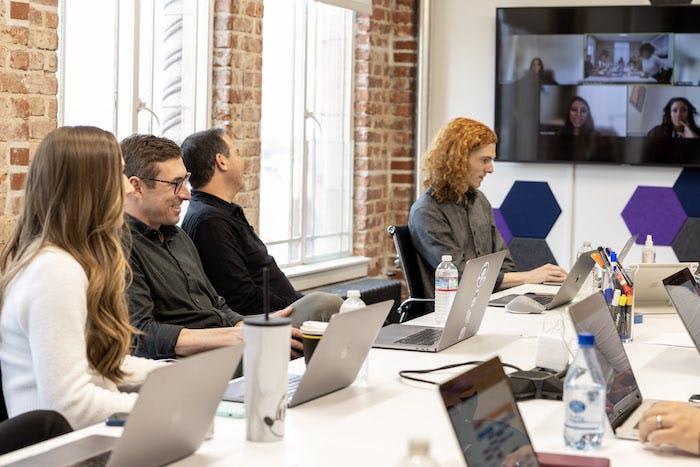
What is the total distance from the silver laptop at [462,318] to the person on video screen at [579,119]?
3097 millimetres

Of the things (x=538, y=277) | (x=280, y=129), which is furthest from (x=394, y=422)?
(x=280, y=129)

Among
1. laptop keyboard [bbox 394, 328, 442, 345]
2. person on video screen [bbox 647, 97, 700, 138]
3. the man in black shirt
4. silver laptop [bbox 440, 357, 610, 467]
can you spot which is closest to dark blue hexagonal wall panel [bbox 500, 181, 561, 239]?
person on video screen [bbox 647, 97, 700, 138]

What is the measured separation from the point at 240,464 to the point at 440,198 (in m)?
3.06

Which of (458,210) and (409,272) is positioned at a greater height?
(458,210)

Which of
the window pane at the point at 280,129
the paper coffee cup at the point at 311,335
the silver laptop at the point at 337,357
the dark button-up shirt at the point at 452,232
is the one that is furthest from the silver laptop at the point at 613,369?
the window pane at the point at 280,129

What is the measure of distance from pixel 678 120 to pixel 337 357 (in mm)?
4142

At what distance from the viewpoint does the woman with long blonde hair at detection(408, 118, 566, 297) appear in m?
Answer: 4.63

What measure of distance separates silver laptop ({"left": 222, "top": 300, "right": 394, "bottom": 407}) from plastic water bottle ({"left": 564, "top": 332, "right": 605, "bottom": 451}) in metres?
0.49

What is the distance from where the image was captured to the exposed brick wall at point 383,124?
6227mm

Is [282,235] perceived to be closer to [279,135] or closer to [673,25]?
[279,135]

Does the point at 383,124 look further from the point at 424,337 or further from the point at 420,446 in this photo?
the point at 420,446

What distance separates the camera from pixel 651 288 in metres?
3.95

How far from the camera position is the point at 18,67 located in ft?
11.4

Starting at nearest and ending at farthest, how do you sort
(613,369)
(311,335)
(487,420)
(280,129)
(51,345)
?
1. (487,420)
2. (51,345)
3. (613,369)
4. (311,335)
5. (280,129)
